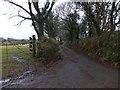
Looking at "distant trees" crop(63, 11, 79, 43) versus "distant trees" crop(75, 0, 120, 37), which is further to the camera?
"distant trees" crop(63, 11, 79, 43)

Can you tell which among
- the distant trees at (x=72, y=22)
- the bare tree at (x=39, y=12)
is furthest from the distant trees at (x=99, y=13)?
the distant trees at (x=72, y=22)

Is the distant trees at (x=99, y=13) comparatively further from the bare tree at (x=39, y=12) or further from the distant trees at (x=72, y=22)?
the distant trees at (x=72, y=22)

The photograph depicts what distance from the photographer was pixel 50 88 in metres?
7.27

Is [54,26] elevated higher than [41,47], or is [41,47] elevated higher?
[54,26]

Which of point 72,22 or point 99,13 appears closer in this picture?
point 99,13

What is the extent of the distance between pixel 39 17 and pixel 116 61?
11.7 meters

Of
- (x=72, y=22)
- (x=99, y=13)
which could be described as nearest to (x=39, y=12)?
(x=99, y=13)

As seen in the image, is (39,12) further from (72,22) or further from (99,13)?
(72,22)

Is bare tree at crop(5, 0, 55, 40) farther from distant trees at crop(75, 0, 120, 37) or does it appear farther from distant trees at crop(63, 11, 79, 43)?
distant trees at crop(63, 11, 79, 43)

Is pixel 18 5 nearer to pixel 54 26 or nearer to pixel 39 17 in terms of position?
pixel 39 17

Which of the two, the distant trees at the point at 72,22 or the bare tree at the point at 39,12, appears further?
the distant trees at the point at 72,22

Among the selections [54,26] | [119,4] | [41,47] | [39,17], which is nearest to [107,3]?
[119,4]

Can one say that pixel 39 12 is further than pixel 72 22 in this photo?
No

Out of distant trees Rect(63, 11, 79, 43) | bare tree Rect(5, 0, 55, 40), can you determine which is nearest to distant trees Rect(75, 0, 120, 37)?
bare tree Rect(5, 0, 55, 40)
